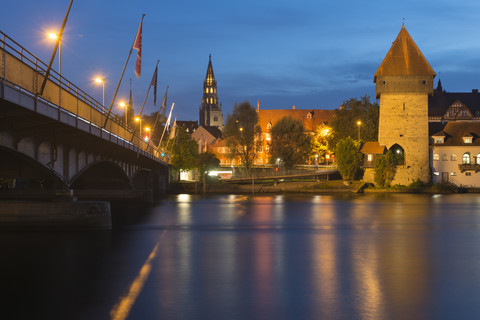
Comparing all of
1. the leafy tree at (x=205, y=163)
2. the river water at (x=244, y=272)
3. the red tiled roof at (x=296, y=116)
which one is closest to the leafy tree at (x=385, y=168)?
the leafy tree at (x=205, y=163)

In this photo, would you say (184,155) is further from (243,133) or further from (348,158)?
(348,158)

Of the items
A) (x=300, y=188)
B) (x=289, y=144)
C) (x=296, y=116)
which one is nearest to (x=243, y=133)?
(x=289, y=144)

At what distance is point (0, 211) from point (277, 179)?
248ft

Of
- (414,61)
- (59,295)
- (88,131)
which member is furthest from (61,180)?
(414,61)

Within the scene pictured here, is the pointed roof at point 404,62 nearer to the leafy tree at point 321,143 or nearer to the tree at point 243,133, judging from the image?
the leafy tree at point 321,143

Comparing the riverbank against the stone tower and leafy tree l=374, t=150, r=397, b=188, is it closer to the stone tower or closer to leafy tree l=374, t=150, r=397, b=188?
leafy tree l=374, t=150, r=397, b=188

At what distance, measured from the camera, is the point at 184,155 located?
109562 mm

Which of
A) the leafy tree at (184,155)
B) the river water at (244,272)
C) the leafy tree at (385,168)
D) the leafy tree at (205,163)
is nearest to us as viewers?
the river water at (244,272)

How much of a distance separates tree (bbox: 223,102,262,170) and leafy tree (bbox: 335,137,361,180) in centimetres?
2692

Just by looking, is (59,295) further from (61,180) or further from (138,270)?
(61,180)

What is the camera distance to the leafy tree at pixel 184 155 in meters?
109

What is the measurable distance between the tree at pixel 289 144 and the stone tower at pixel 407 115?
2139 centimetres

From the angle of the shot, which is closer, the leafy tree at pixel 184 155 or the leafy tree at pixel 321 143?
the leafy tree at pixel 184 155

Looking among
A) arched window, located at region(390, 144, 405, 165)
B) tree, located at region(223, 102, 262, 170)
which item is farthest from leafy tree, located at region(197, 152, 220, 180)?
arched window, located at region(390, 144, 405, 165)
